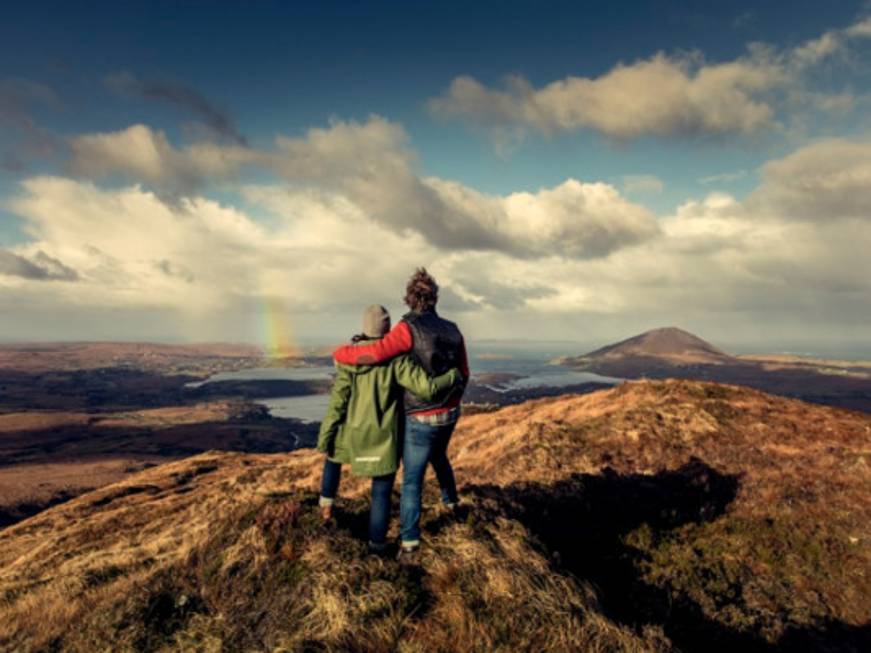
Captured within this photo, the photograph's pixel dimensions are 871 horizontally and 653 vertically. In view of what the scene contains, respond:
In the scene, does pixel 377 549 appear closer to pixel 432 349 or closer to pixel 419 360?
pixel 419 360

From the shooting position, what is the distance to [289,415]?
195500mm

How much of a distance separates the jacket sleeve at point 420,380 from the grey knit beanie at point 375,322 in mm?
538

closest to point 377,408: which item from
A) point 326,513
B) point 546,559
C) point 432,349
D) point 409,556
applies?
point 432,349

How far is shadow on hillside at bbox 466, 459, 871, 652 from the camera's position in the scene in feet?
26.1

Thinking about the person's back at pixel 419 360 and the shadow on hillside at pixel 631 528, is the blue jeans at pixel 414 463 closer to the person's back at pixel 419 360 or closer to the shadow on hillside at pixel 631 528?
the person's back at pixel 419 360

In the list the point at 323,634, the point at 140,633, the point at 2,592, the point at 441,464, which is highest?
the point at 441,464

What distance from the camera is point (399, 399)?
620 centimetres

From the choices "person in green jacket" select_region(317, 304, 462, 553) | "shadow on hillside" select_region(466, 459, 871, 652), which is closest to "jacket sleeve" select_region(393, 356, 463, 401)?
"person in green jacket" select_region(317, 304, 462, 553)

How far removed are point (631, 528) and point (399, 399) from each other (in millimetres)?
8381

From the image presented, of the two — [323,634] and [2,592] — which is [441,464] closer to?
[323,634]

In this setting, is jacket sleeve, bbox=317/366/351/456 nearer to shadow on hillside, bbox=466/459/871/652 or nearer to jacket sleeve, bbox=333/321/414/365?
jacket sleeve, bbox=333/321/414/365

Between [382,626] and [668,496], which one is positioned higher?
[382,626]

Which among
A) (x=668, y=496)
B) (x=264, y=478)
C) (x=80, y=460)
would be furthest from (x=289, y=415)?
(x=668, y=496)

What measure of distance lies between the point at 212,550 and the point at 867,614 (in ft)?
41.0
